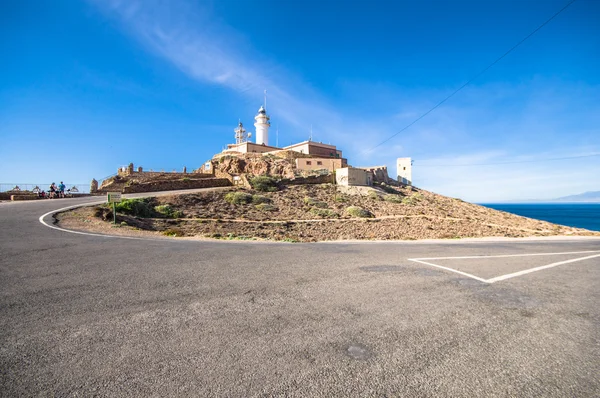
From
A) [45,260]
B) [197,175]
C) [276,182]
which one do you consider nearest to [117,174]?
[197,175]

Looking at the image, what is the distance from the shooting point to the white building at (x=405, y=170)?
60.5 metres

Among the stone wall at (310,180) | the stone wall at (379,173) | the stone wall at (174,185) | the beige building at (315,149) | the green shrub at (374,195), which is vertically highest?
the beige building at (315,149)

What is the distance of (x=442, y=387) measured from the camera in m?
2.07

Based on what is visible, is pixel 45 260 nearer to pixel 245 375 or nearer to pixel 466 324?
pixel 245 375

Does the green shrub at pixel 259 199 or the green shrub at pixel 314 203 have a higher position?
the green shrub at pixel 259 199

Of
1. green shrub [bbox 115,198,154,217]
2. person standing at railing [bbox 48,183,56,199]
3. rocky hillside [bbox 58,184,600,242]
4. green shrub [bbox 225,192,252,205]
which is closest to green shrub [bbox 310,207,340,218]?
rocky hillside [bbox 58,184,600,242]

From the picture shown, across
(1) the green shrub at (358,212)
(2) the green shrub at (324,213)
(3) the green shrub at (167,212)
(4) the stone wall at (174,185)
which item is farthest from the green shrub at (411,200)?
(3) the green shrub at (167,212)

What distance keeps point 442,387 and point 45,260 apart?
7.64 m

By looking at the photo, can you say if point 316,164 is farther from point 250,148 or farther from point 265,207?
point 265,207

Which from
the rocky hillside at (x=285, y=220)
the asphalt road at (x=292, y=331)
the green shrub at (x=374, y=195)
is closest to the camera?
the asphalt road at (x=292, y=331)

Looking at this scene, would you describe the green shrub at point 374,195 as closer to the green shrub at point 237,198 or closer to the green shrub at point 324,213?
the green shrub at point 324,213

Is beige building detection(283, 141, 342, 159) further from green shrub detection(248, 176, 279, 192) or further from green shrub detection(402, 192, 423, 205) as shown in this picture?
green shrub detection(402, 192, 423, 205)

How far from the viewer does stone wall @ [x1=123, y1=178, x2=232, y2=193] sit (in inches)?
1136

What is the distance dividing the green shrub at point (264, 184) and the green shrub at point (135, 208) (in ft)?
47.5
